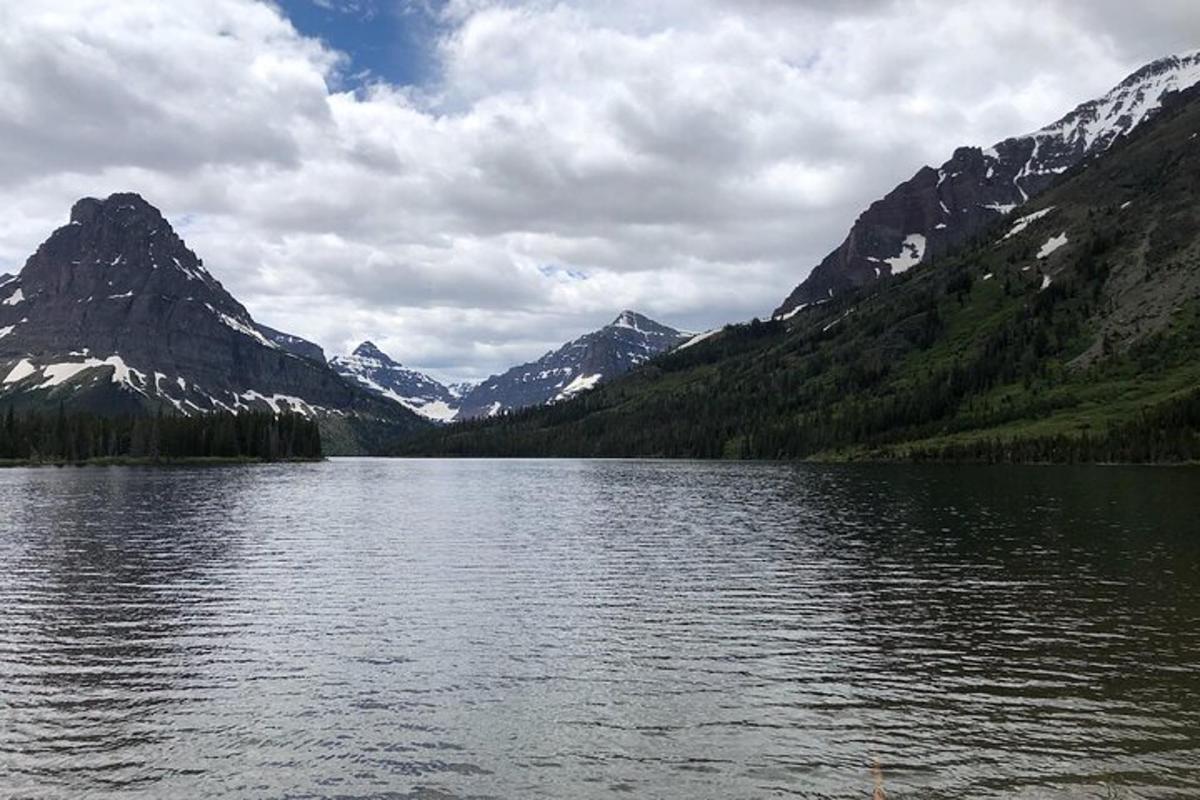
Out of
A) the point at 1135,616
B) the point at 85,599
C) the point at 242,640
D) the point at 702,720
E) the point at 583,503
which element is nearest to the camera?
the point at 702,720

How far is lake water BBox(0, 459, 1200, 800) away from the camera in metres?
26.1

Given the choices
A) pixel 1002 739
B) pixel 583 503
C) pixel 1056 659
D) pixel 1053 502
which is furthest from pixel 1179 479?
pixel 1002 739

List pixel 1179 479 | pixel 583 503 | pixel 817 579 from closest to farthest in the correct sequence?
pixel 817 579
pixel 583 503
pixel 1179 479

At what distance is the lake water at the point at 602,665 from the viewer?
26125 mm

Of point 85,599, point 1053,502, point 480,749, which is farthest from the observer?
point 1053,502

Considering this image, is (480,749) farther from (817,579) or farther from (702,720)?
(817,579)

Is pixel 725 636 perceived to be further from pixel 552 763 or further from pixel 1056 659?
pixel 552 763

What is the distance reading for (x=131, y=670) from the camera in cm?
3709

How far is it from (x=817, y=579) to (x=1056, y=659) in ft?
72.5

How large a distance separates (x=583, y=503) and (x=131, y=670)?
96.6 metres

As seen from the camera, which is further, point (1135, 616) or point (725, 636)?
point (1135, 616)

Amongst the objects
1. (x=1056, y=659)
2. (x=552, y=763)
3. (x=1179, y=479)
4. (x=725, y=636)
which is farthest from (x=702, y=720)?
(x=1179, y=479)

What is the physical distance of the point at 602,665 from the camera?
38.2 metres

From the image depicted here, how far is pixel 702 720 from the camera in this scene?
101 feet
